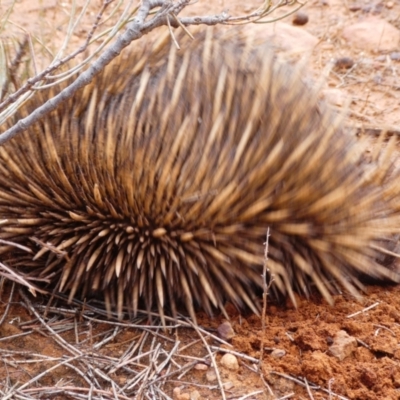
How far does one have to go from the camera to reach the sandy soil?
7.87 feet

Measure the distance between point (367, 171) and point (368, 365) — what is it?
0.74 m

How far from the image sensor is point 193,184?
8.14 ft

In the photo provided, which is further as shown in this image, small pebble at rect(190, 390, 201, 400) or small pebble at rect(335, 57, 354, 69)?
small pebble at rect(335, 57, 354, 69)

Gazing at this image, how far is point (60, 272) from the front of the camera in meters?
2.77

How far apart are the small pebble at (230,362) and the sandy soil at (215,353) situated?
0.05 feet

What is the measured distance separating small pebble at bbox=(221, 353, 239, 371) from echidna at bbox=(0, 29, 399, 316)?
0.70ft

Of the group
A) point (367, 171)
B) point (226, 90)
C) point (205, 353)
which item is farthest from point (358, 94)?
point (205, 353)

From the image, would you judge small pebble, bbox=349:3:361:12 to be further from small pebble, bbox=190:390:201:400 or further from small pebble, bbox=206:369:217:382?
small pebble, bbox=190:390:201:400

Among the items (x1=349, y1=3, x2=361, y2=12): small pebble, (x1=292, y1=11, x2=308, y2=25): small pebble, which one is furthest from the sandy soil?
(x1=349, y1=3, x2=361, y2=12): small pebble

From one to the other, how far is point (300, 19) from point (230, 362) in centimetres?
310

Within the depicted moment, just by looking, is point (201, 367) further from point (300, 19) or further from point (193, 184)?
point (300, 19)

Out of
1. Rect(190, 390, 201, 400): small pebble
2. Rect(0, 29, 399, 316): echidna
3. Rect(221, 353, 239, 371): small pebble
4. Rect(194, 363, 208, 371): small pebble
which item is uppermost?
Rect(0, 29, 399, 316): echidna

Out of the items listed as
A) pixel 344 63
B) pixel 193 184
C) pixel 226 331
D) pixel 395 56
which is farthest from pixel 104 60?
pixel 395 56

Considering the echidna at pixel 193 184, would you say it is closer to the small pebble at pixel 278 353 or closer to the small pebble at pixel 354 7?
the small pebble at pixel 278 353
